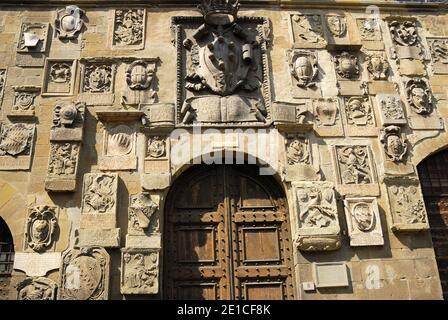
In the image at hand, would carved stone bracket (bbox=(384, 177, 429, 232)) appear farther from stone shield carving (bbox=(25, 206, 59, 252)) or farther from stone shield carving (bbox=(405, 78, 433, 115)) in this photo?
stone shield carving (bbox=(25, 206, 59, 252))

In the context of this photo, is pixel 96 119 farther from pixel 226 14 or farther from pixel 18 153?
pixel 226 14

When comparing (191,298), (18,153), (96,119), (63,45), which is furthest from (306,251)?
(63,45)

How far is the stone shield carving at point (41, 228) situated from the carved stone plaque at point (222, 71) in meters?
2.37

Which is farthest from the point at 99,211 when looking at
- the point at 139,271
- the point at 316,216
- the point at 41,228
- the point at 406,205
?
the point at 406,205

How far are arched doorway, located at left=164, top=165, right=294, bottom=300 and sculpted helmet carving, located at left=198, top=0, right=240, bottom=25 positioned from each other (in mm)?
2571

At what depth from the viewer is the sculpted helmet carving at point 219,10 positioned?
801cm

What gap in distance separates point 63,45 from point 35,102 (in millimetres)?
1153

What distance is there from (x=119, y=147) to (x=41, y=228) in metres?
1.61

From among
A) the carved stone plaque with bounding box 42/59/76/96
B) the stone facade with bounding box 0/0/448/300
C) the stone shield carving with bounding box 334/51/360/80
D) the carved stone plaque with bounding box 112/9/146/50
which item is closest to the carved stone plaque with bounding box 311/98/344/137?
the stone facade with bounding box 0/0/448/300

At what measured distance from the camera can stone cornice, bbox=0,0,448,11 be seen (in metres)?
8.26

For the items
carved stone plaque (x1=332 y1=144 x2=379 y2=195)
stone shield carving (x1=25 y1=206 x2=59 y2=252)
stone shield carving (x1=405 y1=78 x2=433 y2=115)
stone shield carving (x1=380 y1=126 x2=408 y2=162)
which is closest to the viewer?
stone shield carving (x1=25 y1=206 x2=59 y2=252)

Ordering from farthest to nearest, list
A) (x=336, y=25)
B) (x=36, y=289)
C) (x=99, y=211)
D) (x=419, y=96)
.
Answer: (x=336, y=25) < (x=419, y=96) < (x=99, y=211) < (x=36, y=289)

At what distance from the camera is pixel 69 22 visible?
8.08 meters

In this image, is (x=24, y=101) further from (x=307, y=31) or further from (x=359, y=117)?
(x=359, y=117)
